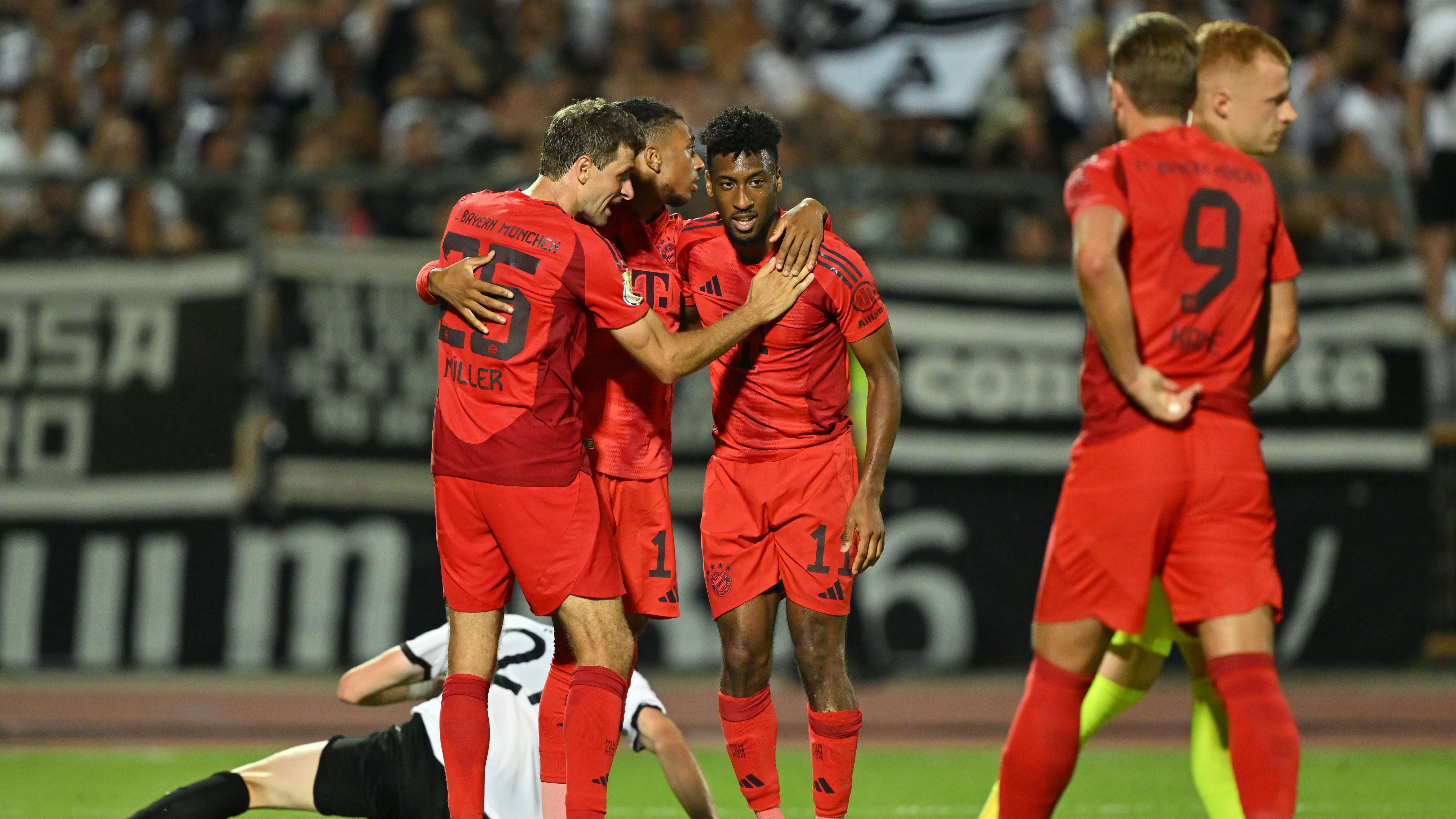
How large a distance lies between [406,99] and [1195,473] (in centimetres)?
832

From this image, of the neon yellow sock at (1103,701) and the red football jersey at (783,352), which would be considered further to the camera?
the red football jersey at (783,352)

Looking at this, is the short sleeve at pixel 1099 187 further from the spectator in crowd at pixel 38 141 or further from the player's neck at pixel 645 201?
the spectator in crowd at pixel 38 141

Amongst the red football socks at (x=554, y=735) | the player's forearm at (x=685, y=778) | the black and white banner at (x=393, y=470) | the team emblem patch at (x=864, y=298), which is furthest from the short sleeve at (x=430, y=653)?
the black and white banner at (x=393, y=470)

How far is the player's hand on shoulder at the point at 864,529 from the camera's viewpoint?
5.14m

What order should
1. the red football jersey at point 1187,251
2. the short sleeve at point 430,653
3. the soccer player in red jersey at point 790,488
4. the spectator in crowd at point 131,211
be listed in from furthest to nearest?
1. the spectator in crowd at point 131,211
2. the short sleeve at point 430,653
3. the soccer player in red jersey at point 790,488
4. the red football jersey at point 1187,251

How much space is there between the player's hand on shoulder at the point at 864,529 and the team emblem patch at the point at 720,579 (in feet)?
1.39

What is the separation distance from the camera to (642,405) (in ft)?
18.1

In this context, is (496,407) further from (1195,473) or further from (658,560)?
(1195,473)

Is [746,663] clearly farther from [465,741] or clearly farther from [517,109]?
[517,109]

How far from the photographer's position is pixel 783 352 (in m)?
5.36

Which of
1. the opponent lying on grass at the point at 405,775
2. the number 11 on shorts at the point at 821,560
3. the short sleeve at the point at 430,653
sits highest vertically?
the number 11 on shorts at the point at 821,560

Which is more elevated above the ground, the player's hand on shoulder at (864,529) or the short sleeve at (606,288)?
the short sleeve at (606,288)

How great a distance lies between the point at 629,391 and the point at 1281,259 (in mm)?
2226

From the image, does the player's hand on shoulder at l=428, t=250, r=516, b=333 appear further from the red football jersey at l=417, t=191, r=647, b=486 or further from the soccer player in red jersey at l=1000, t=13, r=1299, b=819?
the soccer player in red jersey at l=1000, t=13, r=1299, b=819
